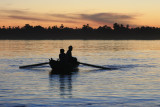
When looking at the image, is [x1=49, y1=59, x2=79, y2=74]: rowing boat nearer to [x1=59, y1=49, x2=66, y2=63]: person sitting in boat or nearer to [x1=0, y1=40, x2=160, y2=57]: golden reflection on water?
[x1=59, y1=49, x2=66, y2=63]: person sitting in boat

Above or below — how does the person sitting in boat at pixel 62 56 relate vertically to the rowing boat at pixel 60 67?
above

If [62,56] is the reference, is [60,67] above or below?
below

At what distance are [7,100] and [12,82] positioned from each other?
19.4ft

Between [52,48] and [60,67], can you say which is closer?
[60,67]

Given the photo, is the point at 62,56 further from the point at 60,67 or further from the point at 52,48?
the point at 52,48

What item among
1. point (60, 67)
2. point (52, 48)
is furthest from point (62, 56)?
point (52, 48)

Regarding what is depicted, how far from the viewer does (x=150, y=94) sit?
15570 millimetres

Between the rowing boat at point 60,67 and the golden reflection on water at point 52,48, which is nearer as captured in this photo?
the rowing boat at point 60,67

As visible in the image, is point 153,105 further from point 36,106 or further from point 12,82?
point 12,82

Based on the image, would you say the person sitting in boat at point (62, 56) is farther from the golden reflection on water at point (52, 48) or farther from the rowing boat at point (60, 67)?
the golden reflection on water at point (52, 48)

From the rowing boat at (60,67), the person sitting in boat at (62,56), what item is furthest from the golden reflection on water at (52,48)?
the person sitting in boat at (62,56)

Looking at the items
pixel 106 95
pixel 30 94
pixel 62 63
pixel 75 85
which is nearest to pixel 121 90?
pixel 106 95

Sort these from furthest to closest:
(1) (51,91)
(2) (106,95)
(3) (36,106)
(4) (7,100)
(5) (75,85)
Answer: (5) (75,85), (1) (51,91), (2) (106,95), (4) (7,100), (3) (36,106)

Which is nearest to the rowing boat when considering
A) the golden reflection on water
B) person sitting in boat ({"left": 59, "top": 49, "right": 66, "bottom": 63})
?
person sitting in boat ({"left": 59, "top": 49, "right": 66, "bottom": 63})
